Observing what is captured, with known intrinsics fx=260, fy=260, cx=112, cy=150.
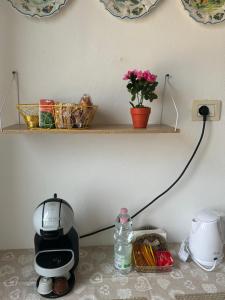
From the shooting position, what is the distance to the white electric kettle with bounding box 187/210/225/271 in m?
1.06

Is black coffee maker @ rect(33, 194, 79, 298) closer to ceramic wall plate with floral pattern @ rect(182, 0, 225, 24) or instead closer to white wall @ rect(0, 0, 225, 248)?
white wall @ rect(0, 0, 225, 248)

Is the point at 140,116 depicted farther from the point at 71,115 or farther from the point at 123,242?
the point at 123,242

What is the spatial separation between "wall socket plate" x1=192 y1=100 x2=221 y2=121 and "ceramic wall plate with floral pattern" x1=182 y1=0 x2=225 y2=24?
0.32 m

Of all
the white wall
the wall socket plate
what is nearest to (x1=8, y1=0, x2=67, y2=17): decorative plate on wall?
the white wall

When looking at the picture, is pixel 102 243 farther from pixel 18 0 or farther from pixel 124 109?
pixel 18 0

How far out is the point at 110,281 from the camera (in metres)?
0.99

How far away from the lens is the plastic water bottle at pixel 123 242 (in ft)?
3.41

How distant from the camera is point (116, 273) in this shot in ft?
3.38

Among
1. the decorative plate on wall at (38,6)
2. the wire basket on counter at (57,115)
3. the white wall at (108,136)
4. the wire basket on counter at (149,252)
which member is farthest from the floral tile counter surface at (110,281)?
the decorative plate on wall at (38,6)

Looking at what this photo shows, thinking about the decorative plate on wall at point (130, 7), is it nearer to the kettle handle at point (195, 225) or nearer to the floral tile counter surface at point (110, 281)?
the kettle handle at point (195, 225)

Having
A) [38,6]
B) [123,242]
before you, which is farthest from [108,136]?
[38,6]

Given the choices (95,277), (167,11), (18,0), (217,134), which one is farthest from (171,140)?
(18,0)

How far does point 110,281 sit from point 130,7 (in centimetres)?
106

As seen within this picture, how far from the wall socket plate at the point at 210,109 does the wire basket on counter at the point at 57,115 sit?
0.47m
